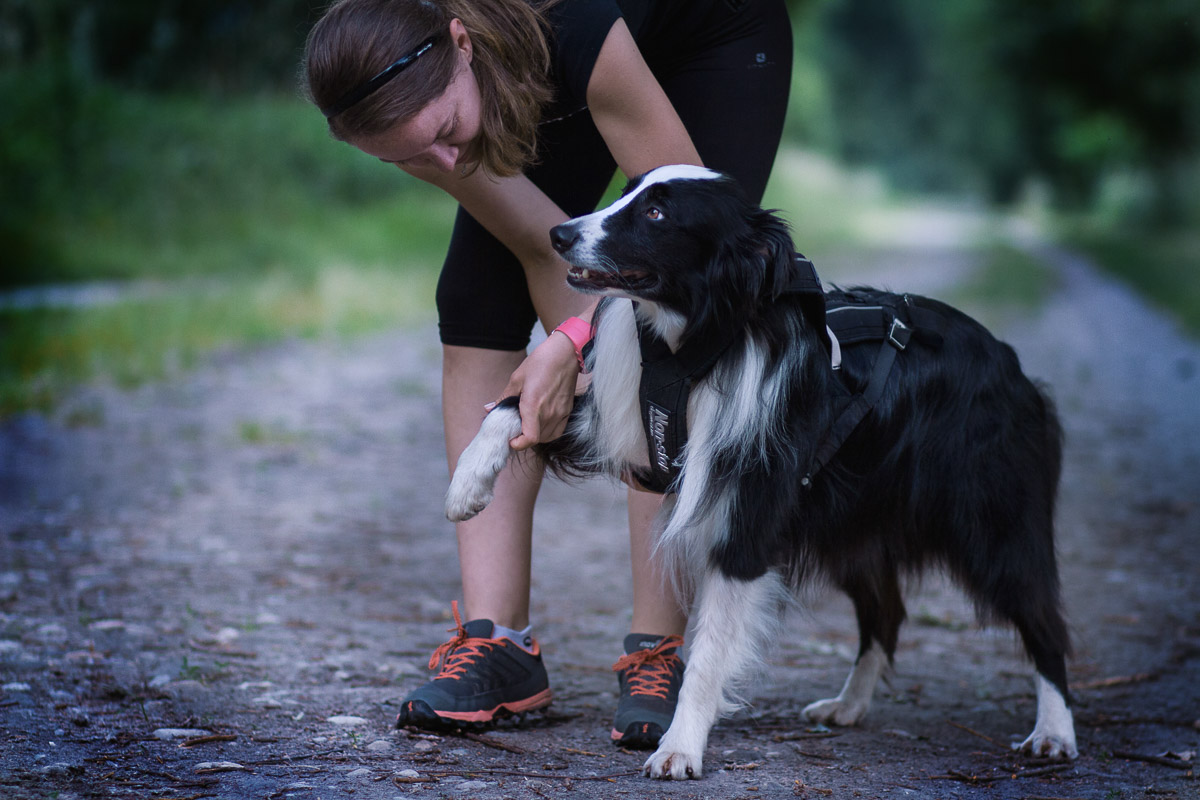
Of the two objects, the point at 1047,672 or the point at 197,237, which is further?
the point at 197,237

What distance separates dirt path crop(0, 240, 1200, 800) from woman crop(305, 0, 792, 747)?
0.20 m

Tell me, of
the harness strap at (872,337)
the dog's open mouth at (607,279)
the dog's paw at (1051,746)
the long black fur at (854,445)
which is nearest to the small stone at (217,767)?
the long black fur at (854,445)

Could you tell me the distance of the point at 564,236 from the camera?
7.70 ft

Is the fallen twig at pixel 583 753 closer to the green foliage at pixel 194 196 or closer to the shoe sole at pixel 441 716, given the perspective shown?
the shoe sole at pixel 441 716

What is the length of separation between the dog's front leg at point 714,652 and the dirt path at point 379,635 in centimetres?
11

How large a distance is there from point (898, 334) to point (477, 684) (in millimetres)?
1254

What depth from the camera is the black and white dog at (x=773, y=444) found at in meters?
2.32

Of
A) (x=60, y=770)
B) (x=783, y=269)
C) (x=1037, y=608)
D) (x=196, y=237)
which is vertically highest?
(x=196, y=237)

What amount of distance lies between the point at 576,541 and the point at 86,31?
9296 millimetres

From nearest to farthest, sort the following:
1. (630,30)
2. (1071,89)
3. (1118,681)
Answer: (630,30) → (1118,681) → (1071,89)

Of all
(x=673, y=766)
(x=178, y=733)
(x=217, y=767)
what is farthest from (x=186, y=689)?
(x=673, y=766)

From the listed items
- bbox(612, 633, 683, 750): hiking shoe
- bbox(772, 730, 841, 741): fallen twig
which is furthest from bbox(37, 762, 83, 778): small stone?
bbox(772, 730, 841, 741): fallen twig

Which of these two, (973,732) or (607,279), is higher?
(607,279)

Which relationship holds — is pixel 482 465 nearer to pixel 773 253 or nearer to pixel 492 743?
pixel 492 743
